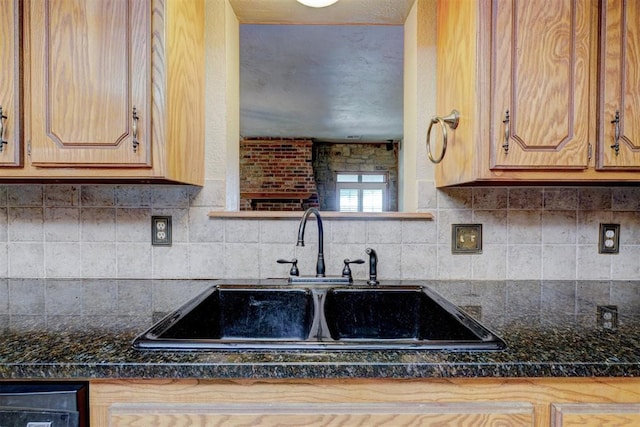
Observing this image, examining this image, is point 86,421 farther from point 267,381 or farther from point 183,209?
point 183,209

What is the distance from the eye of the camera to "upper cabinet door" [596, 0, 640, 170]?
1050 millimetres

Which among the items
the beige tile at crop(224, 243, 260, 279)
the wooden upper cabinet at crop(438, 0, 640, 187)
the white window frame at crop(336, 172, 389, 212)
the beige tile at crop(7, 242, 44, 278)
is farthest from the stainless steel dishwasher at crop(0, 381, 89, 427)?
the white window frame at crop(336, 172, 389, 212)

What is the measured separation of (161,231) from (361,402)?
98 cm

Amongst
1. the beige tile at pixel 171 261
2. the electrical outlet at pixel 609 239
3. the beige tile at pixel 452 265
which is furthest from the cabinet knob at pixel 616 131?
the beige tile at pixel 171 261

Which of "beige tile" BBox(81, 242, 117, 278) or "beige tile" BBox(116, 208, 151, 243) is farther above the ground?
"beige tile" BBox(116, 208, 151, 243)

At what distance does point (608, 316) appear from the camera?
0.96 metres

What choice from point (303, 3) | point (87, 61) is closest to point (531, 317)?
point (303, 3)

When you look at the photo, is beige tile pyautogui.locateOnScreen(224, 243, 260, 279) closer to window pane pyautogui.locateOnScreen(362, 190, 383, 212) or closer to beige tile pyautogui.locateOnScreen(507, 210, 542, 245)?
beige tile pyautogui.locateOnScreen(507, 210, 542, 245)

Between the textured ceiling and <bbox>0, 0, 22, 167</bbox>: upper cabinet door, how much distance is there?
0.71 metres

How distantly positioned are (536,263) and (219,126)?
1.30m

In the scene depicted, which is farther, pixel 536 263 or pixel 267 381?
pixel 536 263

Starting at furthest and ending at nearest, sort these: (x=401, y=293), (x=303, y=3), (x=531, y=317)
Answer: (x=303, y=3)
(x=401, y=293)
(x=531, y=317)

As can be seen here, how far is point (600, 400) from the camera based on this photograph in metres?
0.71

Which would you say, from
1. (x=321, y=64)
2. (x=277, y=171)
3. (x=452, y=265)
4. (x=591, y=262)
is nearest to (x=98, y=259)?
(x=452, y=265)
